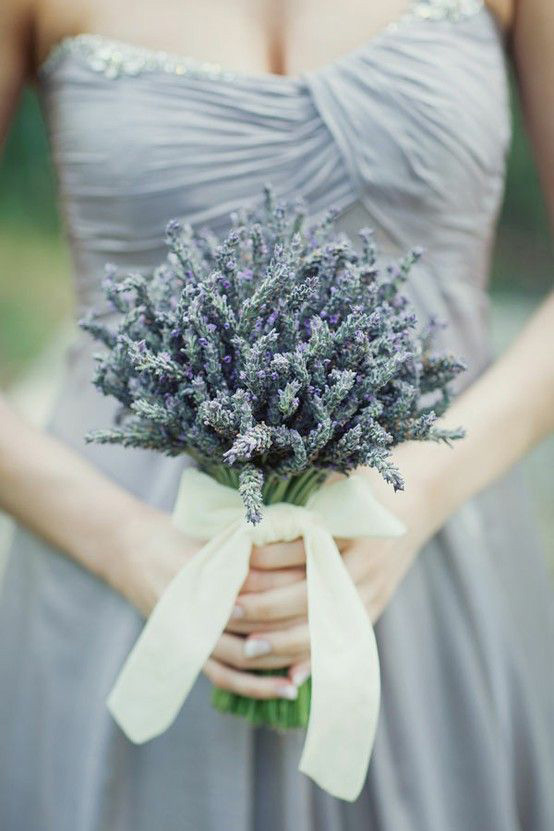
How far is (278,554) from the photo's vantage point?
41.5 inches

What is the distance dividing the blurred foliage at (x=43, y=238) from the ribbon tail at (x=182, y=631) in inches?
239

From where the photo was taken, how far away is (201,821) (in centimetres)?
119

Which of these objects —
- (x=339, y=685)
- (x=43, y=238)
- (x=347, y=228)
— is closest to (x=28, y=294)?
(x=43, y=238)

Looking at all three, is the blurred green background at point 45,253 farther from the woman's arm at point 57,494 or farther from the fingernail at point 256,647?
the fingernail at point 256,647

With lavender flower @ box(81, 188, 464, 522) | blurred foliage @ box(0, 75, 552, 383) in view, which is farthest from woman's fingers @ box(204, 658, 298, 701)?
blurred foliage @ box(0, 75, 552, 383)

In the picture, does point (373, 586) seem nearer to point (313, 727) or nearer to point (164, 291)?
point (313, 727)

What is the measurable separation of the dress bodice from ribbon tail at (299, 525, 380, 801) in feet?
1.79

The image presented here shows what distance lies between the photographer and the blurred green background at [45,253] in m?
6.82

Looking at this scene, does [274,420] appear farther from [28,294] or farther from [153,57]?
[28,294]

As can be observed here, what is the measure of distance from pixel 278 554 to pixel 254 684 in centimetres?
15

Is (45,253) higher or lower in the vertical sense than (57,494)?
lower

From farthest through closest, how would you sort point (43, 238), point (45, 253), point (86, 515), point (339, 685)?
point (43, 238) < point (45, 253) < point (86, 515) < point (339, 685)

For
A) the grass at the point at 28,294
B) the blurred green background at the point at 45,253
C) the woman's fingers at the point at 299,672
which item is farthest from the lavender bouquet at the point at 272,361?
the blurred green background at the point at 45,253

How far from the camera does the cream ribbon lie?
99 cm
